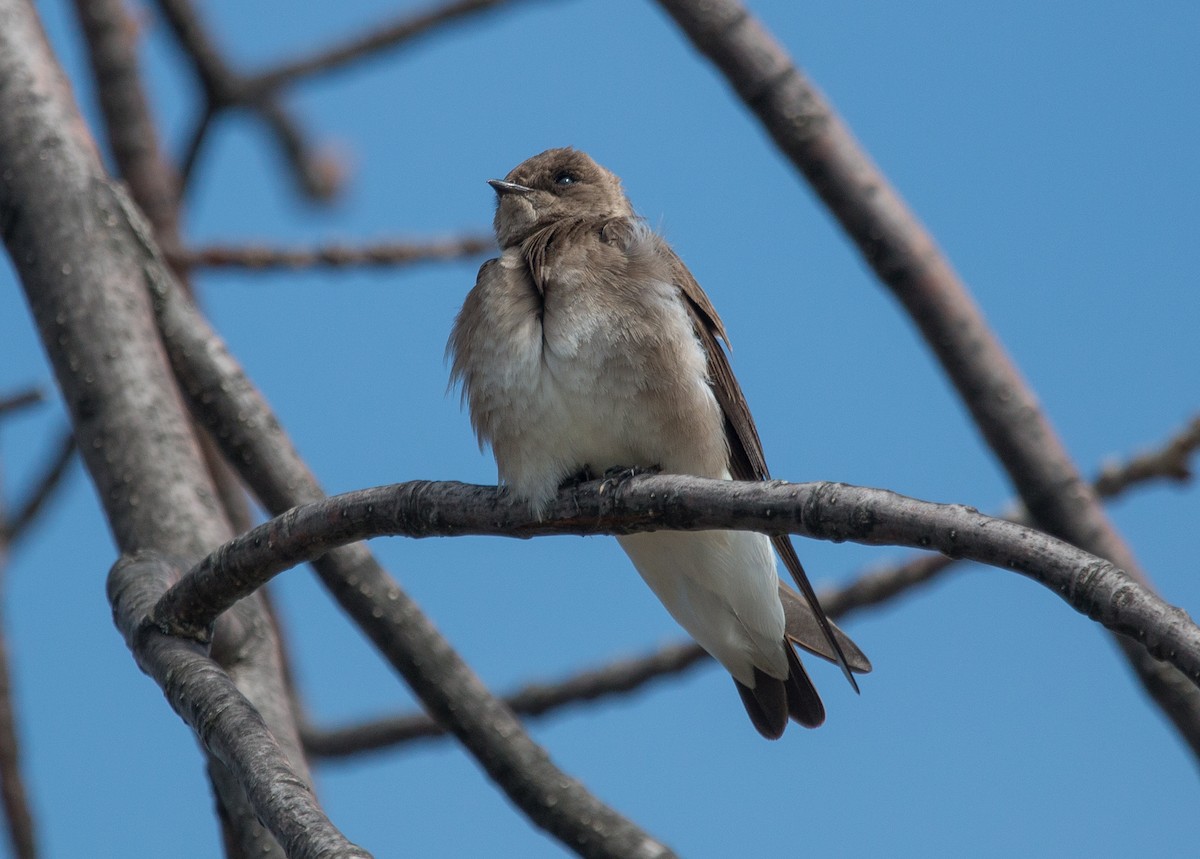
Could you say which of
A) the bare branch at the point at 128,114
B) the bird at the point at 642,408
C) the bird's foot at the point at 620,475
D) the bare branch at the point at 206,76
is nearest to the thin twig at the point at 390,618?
the bird at the point at 642,408

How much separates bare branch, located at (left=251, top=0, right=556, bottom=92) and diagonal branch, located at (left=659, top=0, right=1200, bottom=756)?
96.5 inches

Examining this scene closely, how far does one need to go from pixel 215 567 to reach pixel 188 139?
145 inches

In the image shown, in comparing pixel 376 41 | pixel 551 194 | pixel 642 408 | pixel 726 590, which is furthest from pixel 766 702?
pixel 376 41

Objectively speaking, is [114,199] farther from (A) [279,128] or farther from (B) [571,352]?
(A) [279,128]

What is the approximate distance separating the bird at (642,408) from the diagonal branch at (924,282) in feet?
2.01

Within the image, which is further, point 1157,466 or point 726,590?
point 726,590

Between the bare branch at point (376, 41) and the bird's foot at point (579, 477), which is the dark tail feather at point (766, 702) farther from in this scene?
the bare branch at point (376, 41)

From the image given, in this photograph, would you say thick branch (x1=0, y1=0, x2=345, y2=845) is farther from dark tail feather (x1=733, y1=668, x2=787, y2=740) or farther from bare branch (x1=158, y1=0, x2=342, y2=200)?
dark tail feather (x1=733, y1=668, x2=787, y2=740)

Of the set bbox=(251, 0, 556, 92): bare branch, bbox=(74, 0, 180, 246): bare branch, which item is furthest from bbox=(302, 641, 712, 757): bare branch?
bbox=(251, 0, 556, 92): bare branch

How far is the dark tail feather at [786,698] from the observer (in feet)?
14.6

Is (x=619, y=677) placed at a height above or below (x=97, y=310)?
below

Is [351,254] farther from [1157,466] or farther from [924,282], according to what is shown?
[1157,466]

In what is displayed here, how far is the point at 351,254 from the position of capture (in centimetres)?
540

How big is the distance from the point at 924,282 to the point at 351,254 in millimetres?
2523
